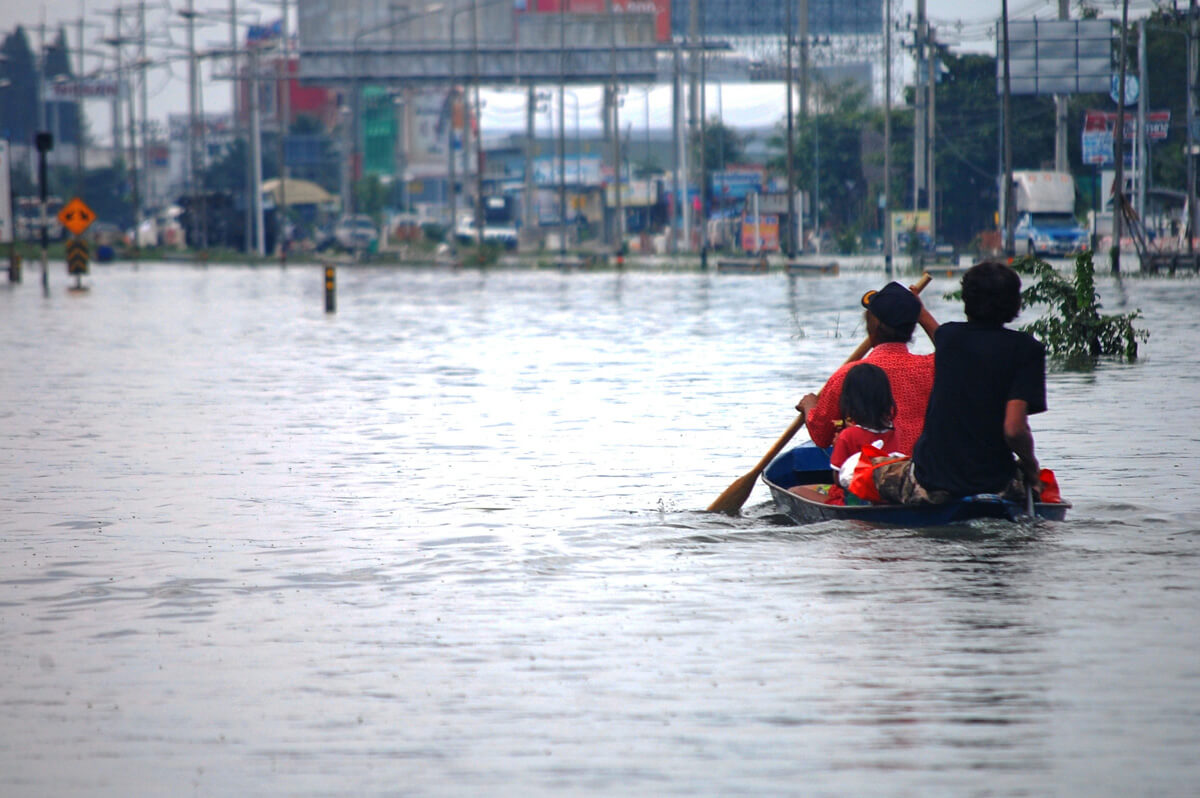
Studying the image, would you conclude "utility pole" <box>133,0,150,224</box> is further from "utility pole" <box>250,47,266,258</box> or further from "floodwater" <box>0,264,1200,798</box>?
"floodwater" <box>0,264,1200,798</box>

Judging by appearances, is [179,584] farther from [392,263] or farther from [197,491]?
[392,263]

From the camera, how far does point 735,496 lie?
34.1 ft

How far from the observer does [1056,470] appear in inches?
476

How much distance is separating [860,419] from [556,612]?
2.30m

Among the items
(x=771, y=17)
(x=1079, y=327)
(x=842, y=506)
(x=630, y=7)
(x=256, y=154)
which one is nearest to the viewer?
(x=842, y=506)

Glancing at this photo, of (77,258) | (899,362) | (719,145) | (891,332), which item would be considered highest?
(719,145)

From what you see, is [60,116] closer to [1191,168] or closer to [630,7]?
[630,7]

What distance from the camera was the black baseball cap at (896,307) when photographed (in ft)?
29.7

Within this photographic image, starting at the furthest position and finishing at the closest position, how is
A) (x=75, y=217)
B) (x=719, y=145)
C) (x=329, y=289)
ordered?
(x=719, y=145) → (x=75, y=217) → (x=329, y=289)

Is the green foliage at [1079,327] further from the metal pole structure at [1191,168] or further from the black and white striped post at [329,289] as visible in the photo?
the metal pole structure at [1191,168]

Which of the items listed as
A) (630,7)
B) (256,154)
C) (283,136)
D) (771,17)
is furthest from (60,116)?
(256,154)

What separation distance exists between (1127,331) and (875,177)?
201 ft

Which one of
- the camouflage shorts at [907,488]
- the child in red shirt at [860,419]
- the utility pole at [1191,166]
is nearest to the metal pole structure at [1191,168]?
the utility pole at [1191,166]

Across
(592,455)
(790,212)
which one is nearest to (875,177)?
(790,212)
